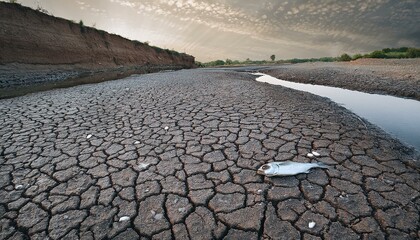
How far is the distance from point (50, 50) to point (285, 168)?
59.1 feet

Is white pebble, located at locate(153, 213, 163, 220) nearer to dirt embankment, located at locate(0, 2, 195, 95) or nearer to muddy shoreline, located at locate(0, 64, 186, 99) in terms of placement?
muddy shoreline, located at locate(0, 64, 186, 99)

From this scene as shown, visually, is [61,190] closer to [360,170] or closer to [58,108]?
[360,170]

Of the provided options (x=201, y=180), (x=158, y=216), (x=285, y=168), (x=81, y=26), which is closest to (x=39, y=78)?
(x=81, y=26)

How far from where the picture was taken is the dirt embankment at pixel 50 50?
12.3m

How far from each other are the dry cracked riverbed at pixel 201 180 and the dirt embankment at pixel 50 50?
8898mm

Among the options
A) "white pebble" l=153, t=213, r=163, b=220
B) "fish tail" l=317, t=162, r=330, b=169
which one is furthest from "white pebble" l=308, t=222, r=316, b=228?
"white pebble" l=153, t=213, r=163, b=220

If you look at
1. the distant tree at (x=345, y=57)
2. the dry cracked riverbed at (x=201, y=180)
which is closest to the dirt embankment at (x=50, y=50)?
the dry cracked riverbed at (x=201, y=180)

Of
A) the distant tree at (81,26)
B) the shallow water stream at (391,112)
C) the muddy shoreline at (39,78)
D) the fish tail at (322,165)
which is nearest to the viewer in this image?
the fish tail at (322,165)

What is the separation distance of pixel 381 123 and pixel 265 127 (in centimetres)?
272

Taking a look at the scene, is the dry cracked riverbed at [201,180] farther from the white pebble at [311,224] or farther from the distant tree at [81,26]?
the distant tree at [81,26]

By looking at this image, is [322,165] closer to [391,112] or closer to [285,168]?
[285,168]

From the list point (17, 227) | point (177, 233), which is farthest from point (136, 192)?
point (17, 227)

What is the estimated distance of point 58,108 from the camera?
213 inches

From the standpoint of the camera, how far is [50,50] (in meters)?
15.3
